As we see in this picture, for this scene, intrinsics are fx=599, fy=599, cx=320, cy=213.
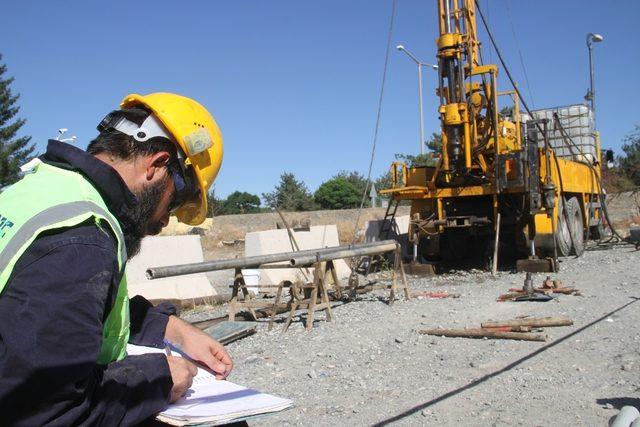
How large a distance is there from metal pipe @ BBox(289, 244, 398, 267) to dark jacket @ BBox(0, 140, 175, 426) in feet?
19.6

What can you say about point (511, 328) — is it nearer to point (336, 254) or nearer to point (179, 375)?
point (336, 254)

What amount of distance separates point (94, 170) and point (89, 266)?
0.32 meters

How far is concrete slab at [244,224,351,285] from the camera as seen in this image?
424 inches

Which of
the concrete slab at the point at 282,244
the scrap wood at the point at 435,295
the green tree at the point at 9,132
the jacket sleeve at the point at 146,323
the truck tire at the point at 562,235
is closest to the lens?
the jacket sleeve at the point at 146,323

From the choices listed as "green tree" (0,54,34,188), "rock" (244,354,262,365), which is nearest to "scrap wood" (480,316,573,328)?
"rock" (244,354,262,365)

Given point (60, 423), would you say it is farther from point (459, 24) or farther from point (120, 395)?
point (459, 24)

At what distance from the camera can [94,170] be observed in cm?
149

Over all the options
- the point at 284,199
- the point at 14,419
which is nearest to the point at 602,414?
the point at 14,419

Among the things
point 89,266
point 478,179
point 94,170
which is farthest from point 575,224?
point 89,266

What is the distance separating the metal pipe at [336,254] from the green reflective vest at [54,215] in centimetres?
584

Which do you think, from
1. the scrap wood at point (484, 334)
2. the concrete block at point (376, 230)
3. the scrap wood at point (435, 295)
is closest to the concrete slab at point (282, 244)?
the concrete block at point (376, 230)

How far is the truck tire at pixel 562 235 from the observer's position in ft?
41.7

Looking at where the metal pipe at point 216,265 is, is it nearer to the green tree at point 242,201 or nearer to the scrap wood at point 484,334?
the scrap wood at point 484,334

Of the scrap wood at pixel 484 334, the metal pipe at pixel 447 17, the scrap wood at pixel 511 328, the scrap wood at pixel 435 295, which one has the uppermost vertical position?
the metal pipe at pixel 447 17
